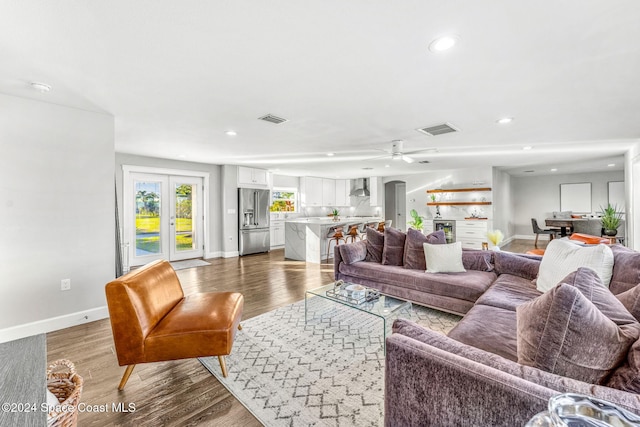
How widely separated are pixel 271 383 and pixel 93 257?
8.72 ft

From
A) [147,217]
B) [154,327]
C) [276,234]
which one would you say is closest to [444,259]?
[154,327]

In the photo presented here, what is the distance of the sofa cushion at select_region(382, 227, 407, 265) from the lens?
387 cm

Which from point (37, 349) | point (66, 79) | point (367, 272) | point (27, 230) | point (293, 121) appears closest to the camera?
point (37, 349)

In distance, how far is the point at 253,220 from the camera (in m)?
7.45

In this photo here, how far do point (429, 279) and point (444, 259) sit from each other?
0.37 metres

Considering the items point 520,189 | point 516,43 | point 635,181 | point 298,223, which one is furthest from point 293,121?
point 520,189

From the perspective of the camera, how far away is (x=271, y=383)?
2.04 meters

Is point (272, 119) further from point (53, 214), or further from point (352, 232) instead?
point (352, 232)

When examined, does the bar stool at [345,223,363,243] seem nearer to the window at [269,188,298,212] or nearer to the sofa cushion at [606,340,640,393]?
the window at [269,188,298,212]

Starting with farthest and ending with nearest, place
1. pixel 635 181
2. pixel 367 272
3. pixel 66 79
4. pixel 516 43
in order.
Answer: pixel 635 181 → pixel 367 272 → pixel 66 79 → pixel 516 43

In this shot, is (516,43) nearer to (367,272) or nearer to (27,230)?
(367,272)

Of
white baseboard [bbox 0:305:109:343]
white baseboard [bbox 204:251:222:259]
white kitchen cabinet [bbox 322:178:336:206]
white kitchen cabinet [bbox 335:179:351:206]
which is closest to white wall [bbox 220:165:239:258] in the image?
white baseboard [bbox 204:251:222:259]

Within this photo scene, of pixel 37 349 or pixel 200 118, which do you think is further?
pixel 200 118

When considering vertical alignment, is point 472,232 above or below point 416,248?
below
